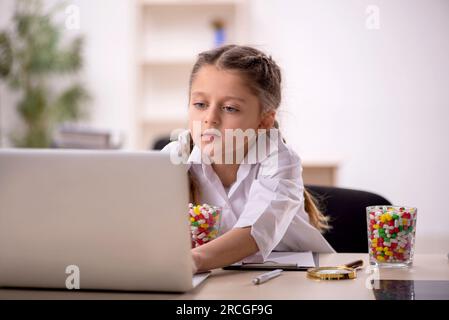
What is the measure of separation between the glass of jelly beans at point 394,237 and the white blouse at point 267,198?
18 cm

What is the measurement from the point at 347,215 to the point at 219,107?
457mm

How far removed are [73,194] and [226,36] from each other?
4261mm

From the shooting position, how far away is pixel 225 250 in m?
1.07

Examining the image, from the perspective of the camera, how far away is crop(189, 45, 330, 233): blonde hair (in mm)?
1409

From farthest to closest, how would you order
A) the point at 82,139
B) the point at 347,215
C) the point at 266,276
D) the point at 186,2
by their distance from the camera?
the point at 186,2 < the point at 82,139 < the point at 347,215 < the point at 266,276

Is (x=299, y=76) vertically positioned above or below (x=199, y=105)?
above

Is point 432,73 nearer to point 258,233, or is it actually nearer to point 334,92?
point 334,92

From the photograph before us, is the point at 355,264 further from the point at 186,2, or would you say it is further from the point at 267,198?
the point at 186,2

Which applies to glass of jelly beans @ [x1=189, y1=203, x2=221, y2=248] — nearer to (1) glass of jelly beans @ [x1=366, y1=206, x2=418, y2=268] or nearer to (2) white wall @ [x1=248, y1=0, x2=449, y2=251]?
(1) glass of jelly beans @ [x1=366, y1=206, x2=418, y2=268]

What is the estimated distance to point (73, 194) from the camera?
0.84 m

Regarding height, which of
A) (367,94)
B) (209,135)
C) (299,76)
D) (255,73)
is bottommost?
(209,135)

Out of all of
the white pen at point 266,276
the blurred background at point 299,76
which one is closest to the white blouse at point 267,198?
the white pen at point 266,276

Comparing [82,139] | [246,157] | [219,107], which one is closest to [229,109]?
[219,107]
